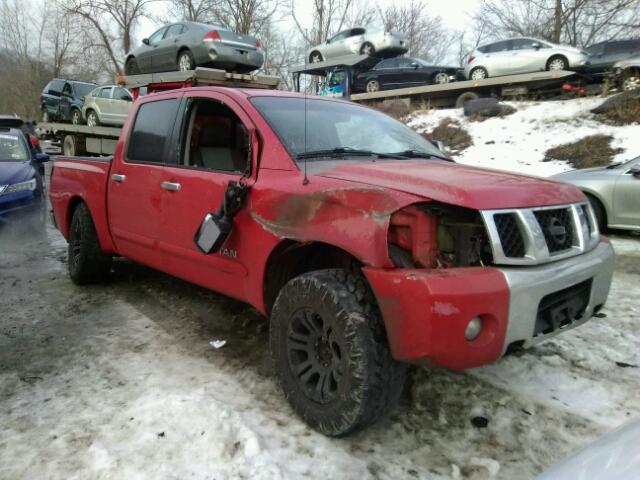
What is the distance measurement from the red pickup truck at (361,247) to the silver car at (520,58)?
15.2 meters

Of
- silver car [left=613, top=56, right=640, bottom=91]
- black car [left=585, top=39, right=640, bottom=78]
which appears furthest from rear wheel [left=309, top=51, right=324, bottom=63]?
silver car [left=613, top=56, right=640, bottom=91]

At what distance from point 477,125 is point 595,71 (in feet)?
15.9

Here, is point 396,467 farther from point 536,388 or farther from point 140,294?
point 140,294

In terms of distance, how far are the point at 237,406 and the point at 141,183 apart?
6.70ft

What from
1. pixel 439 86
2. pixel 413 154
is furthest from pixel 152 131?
pixel 439 86

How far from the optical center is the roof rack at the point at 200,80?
9.84m

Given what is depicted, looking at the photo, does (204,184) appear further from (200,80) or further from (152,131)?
(200,80)

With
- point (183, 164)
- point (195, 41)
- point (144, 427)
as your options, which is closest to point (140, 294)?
point (183, 164)

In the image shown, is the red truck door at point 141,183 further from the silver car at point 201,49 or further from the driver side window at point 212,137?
the silver car at point 201,49

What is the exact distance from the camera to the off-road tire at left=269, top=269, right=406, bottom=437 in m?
2.33

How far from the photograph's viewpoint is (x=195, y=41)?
11844mm

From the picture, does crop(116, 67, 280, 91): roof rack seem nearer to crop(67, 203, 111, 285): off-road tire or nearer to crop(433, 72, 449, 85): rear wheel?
crop(67, 203, 111, 285): off-road tire

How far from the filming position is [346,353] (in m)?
2.36

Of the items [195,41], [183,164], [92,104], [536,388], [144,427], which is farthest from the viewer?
[92,104]
